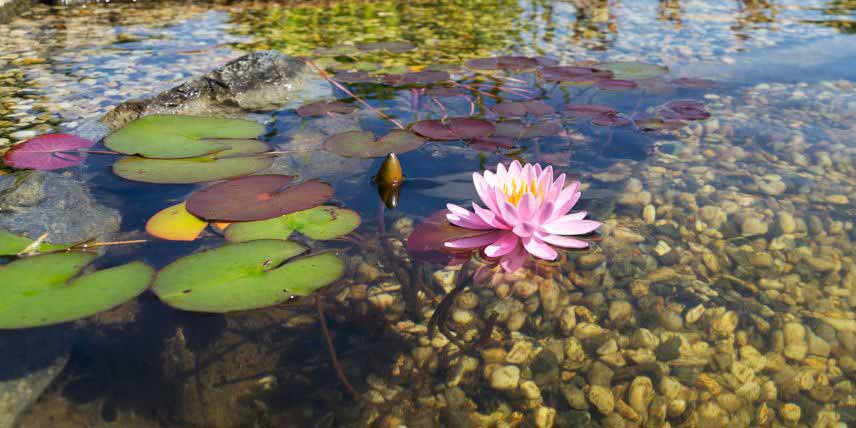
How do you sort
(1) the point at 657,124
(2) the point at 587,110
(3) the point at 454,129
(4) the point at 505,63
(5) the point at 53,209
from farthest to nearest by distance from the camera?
(4) the point at 505,63
(2) the point at 587,110
(1) the point at 657,124
(3) the point at 454,129
(5) the point at 53,209

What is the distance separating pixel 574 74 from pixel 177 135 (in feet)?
6.74

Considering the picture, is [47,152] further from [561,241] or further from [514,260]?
[561,241]

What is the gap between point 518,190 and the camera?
177 centimetres

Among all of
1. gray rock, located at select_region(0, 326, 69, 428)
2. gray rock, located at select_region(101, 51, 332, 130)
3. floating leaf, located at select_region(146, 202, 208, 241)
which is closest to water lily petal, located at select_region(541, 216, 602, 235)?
floating leaf, located at select_region(146, 202, 208, 241)

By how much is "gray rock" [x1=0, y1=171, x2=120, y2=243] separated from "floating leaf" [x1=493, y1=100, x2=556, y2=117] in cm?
173

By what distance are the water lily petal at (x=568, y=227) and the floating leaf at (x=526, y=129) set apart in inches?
34.8

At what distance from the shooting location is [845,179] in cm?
224

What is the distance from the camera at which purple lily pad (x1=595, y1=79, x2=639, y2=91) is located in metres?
3.09

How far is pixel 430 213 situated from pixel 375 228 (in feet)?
0.65

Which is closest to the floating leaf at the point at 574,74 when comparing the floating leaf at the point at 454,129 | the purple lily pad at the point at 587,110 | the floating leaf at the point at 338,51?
the purple lily pad at the point at 587,110

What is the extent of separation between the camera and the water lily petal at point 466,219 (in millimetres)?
1770

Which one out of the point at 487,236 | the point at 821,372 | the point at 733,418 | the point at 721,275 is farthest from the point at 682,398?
the point at 487,236

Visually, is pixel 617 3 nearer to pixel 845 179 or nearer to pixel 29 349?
pixel 845 179

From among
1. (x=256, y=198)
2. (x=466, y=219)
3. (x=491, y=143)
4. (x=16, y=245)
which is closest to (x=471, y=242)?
(x=466, y=219)
